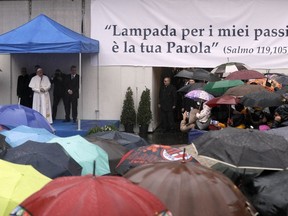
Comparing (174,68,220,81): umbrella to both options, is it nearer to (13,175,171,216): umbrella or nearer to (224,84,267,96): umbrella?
(224,84,267,96): umbrella

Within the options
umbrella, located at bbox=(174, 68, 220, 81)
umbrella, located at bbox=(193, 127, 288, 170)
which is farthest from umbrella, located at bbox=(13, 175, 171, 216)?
umbrella, located at bbox=(174, 68, 220, 81)

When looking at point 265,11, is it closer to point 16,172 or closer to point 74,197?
point 16,172

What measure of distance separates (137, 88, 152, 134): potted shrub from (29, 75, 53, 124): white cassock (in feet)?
A: 9.35

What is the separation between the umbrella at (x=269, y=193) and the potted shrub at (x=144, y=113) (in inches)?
407

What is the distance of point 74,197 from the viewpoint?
8.65 feet

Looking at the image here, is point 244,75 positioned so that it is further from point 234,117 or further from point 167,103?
point 167,103

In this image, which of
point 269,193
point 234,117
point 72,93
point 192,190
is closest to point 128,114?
point 72,93

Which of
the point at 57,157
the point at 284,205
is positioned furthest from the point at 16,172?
the point at 284,205

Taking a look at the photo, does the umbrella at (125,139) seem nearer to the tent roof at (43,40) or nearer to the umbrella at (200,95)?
the umbrella at (200,95)

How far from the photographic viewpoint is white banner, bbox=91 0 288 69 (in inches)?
599

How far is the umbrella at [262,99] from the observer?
9719mm

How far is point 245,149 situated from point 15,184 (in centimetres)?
250

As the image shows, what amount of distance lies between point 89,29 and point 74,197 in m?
13.8

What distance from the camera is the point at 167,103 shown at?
623 inches
